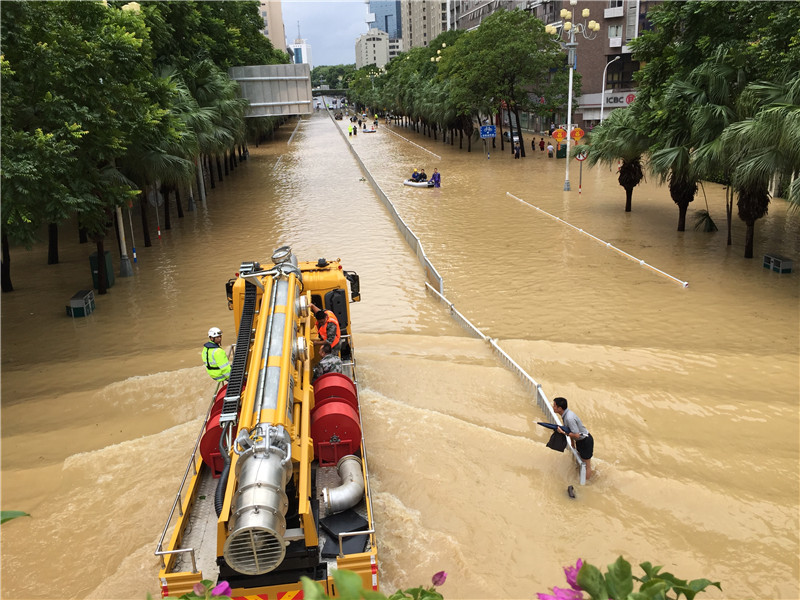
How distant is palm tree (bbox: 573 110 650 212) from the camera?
982 inches

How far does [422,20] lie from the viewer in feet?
546

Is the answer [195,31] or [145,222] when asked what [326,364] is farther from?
[195,31]

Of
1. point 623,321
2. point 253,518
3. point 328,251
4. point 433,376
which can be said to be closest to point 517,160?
point 328,251

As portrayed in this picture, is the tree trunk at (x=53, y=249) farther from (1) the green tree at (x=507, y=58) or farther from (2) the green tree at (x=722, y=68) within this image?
(1) the green tree at (x=507, y=58)

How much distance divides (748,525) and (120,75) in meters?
17.6

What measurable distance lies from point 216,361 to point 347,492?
141 inches

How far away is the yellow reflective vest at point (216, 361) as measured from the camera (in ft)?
32.4

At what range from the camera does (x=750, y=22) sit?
20.0 metres

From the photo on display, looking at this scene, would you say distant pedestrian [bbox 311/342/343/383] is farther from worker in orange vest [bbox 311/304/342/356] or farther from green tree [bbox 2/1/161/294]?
green tree [bbox 2/1/161/294]

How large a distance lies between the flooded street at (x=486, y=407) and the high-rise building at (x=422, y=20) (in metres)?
134

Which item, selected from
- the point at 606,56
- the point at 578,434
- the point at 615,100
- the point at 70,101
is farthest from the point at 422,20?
the point at 578,434

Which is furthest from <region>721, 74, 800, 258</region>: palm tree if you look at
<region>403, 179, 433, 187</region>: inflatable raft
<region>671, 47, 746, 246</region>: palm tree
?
<region>403, 179, 433, 187</region>: inflatable raft

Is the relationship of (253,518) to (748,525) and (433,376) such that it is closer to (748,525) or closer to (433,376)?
(748,525)

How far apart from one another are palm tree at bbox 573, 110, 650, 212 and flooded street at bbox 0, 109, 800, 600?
3.21 metres
